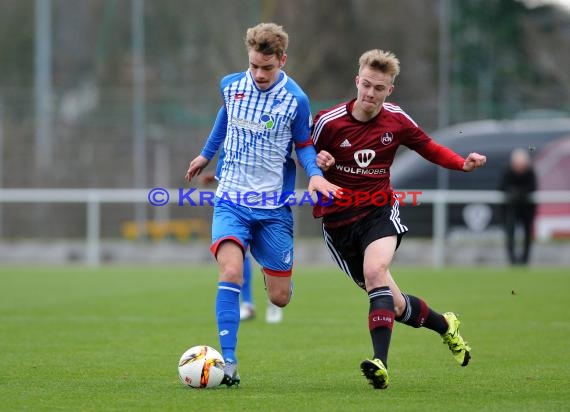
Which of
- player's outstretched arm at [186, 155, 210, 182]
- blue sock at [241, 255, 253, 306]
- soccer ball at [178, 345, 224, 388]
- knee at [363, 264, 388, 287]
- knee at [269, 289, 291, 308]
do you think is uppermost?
player's outstretched arm at [186, 155, 210, 182]

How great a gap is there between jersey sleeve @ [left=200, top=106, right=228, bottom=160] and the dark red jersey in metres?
0.63

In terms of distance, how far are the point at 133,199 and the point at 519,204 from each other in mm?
7535

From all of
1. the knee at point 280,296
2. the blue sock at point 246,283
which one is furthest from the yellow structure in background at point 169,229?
the knee at point 280,296

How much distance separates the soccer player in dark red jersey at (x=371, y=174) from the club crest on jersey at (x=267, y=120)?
1.08ft

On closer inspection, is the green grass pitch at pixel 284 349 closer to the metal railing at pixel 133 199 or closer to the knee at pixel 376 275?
the knee at pixel 376 275

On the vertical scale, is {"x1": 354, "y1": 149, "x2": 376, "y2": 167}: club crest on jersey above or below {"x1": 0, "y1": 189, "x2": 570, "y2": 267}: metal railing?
above

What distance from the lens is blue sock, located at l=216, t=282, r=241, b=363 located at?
7062 mm

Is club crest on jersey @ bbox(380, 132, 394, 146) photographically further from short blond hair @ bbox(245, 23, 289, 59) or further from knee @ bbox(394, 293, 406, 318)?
knee @ bbox(394, 293, 406, 318)

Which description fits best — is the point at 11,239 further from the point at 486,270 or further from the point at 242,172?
the point at 242,172

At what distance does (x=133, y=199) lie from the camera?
882 inches

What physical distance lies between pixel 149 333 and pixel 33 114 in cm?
1556

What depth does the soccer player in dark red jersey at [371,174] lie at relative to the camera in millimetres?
7238

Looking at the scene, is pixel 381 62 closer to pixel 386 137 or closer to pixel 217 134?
pixel 386 137

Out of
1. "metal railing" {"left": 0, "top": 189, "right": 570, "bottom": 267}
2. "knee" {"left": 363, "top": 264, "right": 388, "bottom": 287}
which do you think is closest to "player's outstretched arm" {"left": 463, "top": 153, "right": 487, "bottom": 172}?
"knee" {"left": 363, "top": 264, "right": 388, "bottom": 287}
